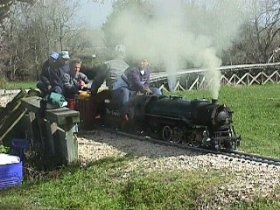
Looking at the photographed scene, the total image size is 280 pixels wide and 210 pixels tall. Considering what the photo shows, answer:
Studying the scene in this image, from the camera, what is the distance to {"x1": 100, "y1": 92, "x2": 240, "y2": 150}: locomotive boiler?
10805 millimetres

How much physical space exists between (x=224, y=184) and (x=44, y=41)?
1590 inches

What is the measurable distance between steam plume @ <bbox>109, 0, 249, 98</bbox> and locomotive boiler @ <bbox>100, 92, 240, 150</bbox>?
160 centimetres

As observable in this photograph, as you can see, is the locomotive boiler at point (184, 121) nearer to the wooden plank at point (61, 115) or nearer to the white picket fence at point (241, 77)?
the wooden plank at point (61, 115)

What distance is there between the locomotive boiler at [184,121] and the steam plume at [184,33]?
5.25 feet

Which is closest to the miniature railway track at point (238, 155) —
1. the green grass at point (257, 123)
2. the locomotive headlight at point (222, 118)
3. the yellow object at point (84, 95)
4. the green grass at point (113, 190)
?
the locomotive headlight at point (222, 118)

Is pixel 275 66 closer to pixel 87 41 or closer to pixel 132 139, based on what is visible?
pixel 87 41

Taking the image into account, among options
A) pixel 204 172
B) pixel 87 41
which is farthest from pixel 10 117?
pixel 87 41

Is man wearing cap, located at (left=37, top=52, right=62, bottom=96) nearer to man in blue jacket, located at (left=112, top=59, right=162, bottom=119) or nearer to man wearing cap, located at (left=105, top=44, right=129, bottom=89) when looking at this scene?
man wearing cap, located at (left=105, top=44, right=129, bottom=89)

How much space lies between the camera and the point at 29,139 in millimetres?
13211

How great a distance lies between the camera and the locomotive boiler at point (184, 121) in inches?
425

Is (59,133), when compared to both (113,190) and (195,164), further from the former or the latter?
(195,164)

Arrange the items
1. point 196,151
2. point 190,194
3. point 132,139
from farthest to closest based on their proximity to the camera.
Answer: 1. point 132,139
2. point 196,151
3. point 190,194

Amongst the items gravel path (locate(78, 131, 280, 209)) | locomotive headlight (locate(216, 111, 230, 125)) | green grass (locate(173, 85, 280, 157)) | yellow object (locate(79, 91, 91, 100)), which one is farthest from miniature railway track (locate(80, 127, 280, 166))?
yellow object (locate(79, 91, 91, 100))

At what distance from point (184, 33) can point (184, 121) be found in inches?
143
